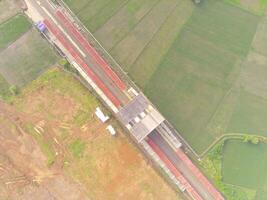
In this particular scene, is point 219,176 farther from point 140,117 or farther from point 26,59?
point 26,59

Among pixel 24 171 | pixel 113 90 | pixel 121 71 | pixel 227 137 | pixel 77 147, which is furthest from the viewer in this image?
pixel 227 137

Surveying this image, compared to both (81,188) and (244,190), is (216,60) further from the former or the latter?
(81,188)

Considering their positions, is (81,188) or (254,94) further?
(254,94)

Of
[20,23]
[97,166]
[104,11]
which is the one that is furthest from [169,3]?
[97,166]

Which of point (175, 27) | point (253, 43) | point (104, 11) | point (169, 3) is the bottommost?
point (253, 43)

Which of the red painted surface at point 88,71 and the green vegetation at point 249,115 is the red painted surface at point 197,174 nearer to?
→ the green vegetation at point 249,115

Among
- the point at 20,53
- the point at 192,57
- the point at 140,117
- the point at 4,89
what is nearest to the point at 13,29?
the point at 20,53
